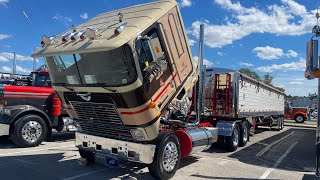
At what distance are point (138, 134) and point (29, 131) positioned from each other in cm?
491

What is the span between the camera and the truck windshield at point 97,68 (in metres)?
5.38

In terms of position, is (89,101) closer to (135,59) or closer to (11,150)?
(135,59)

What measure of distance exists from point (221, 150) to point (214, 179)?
3.92 meters

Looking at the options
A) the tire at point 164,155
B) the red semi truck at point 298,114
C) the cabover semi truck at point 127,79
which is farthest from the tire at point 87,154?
the red semi truck at point 298,114

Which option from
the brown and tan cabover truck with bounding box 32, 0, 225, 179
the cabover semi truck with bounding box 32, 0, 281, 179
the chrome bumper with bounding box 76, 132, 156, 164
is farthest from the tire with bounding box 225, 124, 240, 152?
the chrome bumper with bounding box 76, 132, 156, 164

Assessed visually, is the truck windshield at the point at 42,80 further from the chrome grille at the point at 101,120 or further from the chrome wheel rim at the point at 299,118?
the chrome wheel rim at the point at 299,118

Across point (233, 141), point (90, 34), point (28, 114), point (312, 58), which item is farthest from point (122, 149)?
point (233, 141)

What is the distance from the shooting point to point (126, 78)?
5414 millimetres

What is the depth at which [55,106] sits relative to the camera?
10242 mm

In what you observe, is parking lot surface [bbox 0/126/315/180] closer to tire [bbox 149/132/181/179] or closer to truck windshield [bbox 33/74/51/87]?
tire [bbox 149/132/181/179]

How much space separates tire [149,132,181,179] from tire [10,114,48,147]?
192 inches

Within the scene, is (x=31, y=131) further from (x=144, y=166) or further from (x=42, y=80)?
(x=144, y=166)

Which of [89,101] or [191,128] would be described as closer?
[89,101]

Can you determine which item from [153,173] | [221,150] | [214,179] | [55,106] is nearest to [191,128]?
[214,179]
